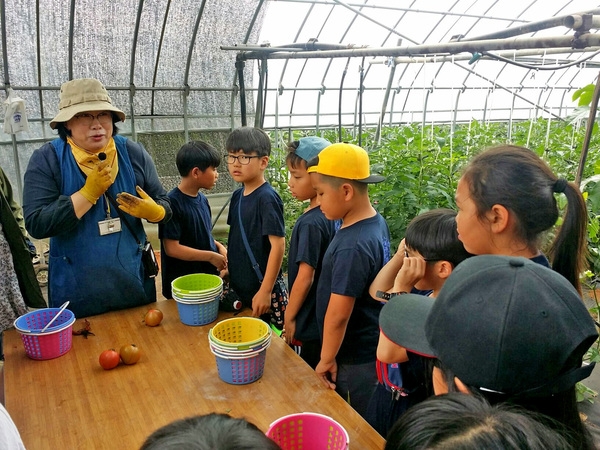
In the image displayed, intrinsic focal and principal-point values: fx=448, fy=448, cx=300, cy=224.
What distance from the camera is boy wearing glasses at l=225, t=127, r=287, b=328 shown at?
84.4 inches

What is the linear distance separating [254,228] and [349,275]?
754 millimetres

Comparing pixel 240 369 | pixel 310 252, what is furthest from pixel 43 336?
pixel 310 252

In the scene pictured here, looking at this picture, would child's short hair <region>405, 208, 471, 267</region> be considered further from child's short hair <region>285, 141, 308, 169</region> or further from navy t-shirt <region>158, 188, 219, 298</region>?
navy t-shirt <region>158, 188, 219, 298</region>

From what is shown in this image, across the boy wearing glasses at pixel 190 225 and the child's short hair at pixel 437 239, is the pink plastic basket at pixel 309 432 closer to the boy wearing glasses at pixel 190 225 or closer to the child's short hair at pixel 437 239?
the child's short hair at pixel 437 239

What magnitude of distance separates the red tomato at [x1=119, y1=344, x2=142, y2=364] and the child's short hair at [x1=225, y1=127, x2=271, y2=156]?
3.41 ft

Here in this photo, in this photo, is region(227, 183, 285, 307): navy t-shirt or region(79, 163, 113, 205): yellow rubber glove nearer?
region(79, 163, 113, 205): yellow rubber glove

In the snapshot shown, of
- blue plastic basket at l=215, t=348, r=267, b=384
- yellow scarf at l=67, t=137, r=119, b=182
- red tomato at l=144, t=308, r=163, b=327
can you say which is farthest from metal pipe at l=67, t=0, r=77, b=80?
blue plastic basket at l=215, t=348, r=267, b=384

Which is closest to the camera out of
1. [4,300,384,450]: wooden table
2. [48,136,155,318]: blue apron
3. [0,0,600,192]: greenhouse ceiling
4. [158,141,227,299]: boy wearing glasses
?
[4,300,384,450]: wooden table

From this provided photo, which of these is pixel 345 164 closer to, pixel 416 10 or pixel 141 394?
pixel 141 394

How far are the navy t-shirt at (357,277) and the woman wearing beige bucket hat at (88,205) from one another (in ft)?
2.85

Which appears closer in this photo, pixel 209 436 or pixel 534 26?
pixel 209 436

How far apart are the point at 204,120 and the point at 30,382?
208 inches

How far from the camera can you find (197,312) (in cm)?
189

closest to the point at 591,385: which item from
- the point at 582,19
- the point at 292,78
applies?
the point at 582,19
